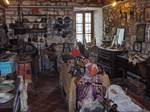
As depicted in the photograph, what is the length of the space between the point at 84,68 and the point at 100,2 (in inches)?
231

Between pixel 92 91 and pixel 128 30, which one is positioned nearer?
pixel 92 91

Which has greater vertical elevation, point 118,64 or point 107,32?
point 107,32

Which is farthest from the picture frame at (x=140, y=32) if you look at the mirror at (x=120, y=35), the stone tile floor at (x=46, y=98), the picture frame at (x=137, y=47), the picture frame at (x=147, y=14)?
the stone tile floor at (x=46, y=98)

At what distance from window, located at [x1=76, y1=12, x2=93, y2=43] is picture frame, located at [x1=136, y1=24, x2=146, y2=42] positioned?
3.16 metres

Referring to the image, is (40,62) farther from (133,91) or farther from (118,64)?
(133,91)

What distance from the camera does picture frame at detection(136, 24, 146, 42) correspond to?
21.9 ft

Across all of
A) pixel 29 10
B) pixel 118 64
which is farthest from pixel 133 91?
pixel 29 10

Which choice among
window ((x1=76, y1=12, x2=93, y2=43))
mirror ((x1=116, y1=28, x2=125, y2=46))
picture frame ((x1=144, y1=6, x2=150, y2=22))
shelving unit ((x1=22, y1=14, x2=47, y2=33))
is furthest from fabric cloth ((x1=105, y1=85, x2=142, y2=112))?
window ((x1=76, y1=12, x2=93, y2=43))

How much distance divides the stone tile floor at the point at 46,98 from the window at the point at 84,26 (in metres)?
2.66

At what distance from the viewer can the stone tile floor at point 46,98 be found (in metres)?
5.45

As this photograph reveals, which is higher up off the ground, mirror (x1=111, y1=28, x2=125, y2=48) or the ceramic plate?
mirror (x1=111, y1=28, x2=125, y2=48)

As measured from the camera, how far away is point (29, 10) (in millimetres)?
9234

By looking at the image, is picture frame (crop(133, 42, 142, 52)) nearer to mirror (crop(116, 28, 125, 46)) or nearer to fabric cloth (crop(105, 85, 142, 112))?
mirror (crop(116, 28, 125, 46))

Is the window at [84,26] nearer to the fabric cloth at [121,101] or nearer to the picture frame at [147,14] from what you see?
the picture frame at [147,14]
